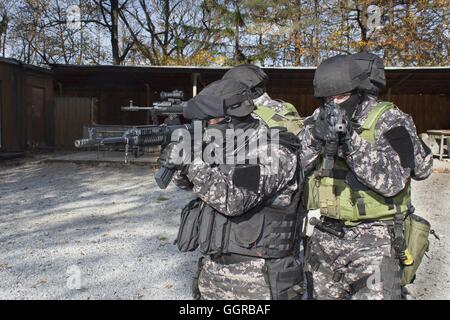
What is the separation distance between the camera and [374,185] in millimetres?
2195

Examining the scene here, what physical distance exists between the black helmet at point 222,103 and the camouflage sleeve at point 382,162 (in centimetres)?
58

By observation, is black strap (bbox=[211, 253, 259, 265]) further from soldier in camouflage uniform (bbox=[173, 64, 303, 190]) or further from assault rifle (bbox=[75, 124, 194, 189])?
soldier in camouflage uniform (bbox=[173, 64, 303, 190])

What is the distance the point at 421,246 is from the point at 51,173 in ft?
31.7

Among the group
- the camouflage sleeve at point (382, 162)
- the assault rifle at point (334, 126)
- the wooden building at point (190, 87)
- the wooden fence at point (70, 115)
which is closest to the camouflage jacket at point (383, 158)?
the camouflage sleeve at point (382, 162)

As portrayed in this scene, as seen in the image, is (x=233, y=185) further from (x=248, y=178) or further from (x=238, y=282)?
(x=238, y=282)

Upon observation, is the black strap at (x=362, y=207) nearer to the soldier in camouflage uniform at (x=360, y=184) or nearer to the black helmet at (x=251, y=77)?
the soldier in camouflage uniform at (x=360, y=184)

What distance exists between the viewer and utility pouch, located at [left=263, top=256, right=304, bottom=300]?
83.6 inches

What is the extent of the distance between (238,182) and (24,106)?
44.6 ft

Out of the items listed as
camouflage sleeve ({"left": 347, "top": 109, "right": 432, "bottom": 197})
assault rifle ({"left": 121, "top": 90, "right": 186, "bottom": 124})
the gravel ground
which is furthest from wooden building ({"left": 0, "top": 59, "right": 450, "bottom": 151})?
camouflage sleeve ({"left": 347, "top": 109, "right": 432, "bottom": 197})

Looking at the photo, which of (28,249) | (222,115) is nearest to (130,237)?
(28,249)

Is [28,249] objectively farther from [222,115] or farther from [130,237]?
[222,115]

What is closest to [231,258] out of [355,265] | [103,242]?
[355,265]

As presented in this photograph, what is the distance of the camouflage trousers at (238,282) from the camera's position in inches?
84.4

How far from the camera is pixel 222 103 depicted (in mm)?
2119
